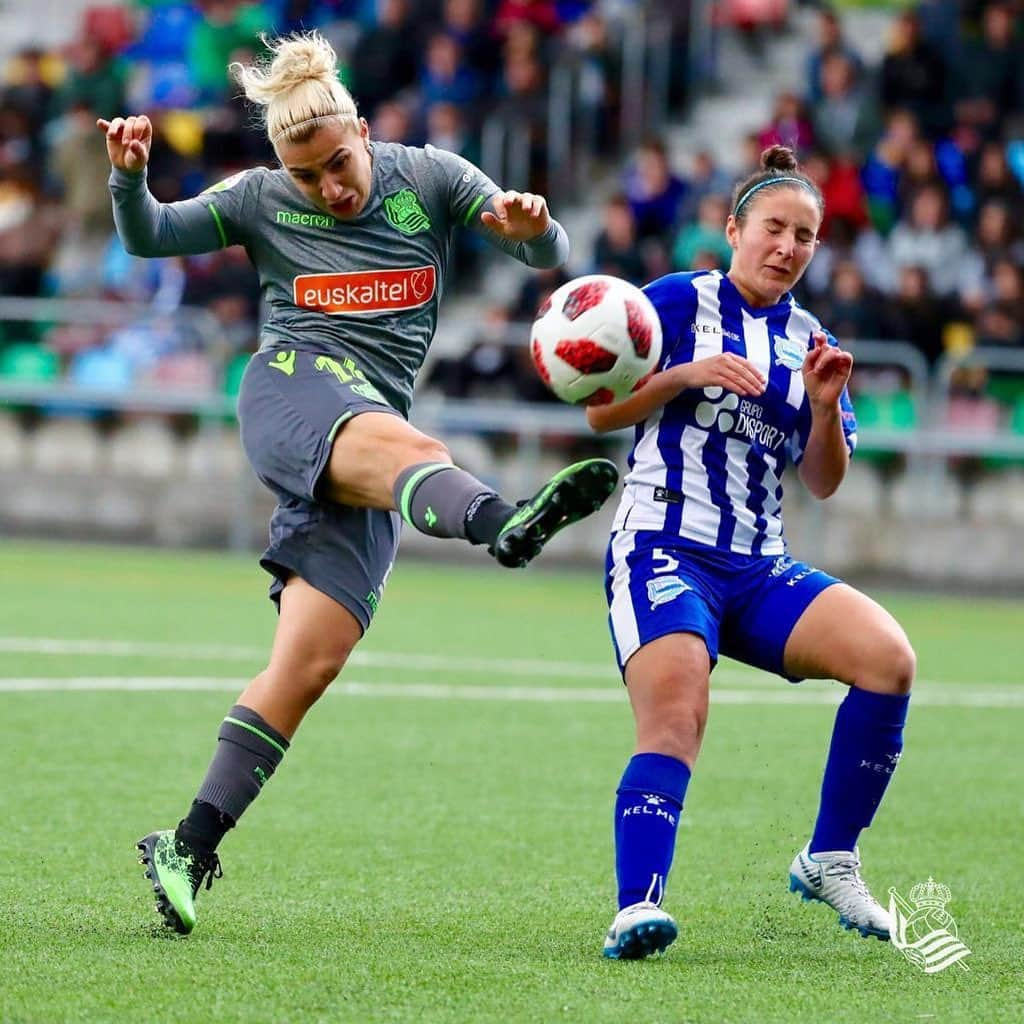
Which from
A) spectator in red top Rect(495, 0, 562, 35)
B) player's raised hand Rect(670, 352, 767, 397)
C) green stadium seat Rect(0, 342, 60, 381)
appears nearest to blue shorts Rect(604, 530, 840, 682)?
player's raised hand Rect(670, 352, 767, 397)

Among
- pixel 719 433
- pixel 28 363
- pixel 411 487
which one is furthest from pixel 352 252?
pixel 28 363

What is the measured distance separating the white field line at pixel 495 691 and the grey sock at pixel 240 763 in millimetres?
4038

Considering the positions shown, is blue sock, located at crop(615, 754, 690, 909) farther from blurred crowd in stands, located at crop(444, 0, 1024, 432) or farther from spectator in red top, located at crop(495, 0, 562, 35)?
spectator in red top, located at crop(495, 0, 562, 35)

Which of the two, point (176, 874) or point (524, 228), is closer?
point (176, 874)

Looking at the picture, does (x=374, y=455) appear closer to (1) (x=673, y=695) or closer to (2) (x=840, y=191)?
(1) (x=673, y=695)

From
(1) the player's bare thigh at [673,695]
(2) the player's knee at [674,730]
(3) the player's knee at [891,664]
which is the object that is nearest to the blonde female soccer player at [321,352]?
(1) the player's bare thigh at [673,695]

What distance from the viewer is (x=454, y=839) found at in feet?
20.7

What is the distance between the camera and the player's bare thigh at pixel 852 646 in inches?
202

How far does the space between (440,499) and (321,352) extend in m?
0.73

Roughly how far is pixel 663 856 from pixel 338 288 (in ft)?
5.65

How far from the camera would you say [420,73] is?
1984cm

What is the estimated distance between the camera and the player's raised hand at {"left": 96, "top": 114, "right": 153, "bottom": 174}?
16.9ft

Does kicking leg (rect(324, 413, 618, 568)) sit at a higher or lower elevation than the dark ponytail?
lower

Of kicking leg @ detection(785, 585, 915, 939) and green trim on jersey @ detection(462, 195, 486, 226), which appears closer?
kicking leg @ detection(785, 585, 915, 939)
